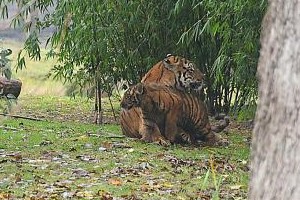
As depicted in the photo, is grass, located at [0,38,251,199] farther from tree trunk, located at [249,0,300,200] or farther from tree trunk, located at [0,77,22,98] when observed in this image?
tree trunk, located at [0,77,22,98]

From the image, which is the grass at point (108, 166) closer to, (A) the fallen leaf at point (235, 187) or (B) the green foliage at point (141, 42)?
(A) the fallen leaf at point (235, 187)

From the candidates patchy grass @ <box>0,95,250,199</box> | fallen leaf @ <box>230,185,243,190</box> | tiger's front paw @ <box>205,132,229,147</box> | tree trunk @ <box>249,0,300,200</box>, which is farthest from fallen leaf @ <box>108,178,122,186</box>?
tree trunk @ <box>249,0,300,200</box>

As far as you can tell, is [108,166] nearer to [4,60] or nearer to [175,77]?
[4,60]

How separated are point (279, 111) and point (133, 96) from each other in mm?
5680

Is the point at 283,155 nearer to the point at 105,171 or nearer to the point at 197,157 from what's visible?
the point at 105,171

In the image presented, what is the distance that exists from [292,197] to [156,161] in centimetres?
473

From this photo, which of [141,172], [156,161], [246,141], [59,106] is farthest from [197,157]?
[59,106]

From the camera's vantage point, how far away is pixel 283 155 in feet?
5.62

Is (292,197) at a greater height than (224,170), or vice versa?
(292,197)

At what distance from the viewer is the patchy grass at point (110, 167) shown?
16.7 ft

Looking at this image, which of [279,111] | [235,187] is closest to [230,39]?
[235,187]

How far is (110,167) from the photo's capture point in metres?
6.08

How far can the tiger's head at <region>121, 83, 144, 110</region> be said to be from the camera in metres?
7.27

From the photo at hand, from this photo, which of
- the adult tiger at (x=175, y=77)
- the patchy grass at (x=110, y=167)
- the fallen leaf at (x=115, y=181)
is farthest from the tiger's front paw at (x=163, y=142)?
the fallen leaf at (x=115, y=181)
